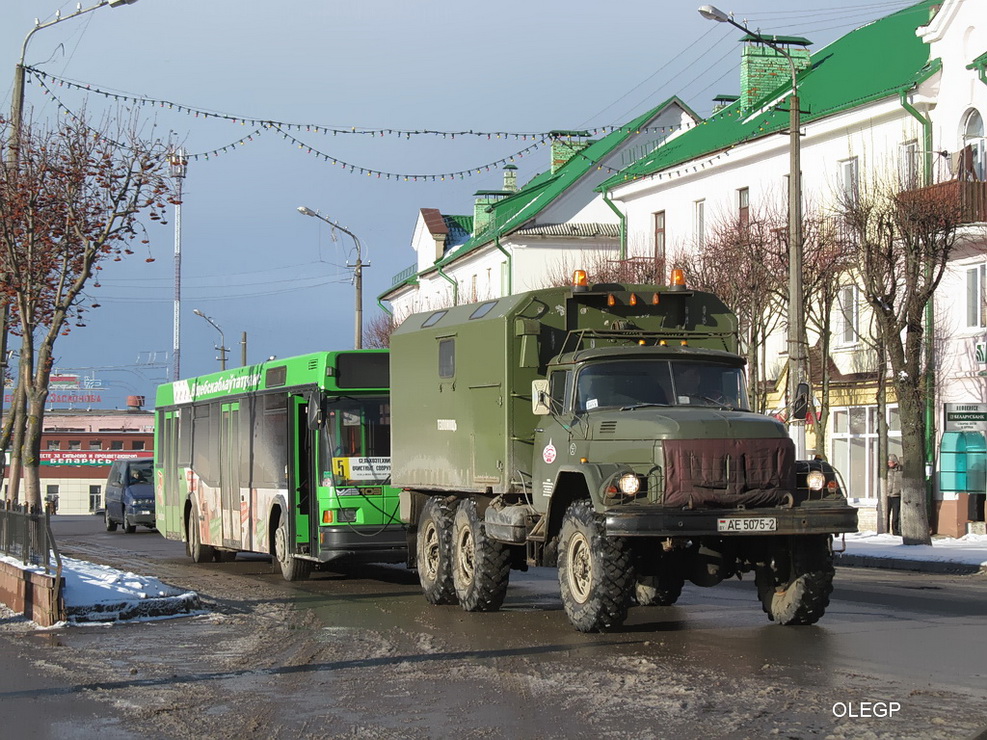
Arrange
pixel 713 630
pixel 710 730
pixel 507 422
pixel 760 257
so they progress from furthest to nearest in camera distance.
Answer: pixel 760 257
pixel 507 422
pixel 713 630
pixel 710 730

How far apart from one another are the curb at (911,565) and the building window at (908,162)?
986 centimetres

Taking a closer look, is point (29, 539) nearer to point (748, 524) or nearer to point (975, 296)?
point (748, 524)

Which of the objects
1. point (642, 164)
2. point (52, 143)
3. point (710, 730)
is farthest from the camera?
point (642, 164)

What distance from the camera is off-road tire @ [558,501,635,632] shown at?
41.4 ft

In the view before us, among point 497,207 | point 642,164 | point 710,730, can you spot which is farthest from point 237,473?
point 497,207

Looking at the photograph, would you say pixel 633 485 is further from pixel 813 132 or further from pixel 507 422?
pixel 813 132

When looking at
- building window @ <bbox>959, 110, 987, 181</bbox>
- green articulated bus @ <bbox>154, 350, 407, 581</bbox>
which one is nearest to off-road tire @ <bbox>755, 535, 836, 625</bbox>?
green articulated bus @ <bbox>154, 350, 407, 581</bbox>

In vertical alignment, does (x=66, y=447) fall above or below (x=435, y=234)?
below

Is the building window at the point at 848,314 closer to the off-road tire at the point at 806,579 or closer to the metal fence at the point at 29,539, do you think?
the off-road tire at the point at 806,579

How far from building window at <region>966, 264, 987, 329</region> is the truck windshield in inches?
762

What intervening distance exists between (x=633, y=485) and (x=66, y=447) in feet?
338

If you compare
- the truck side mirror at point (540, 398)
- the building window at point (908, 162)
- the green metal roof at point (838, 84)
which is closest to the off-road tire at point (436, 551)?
the truck side mirror at point (540, 398)

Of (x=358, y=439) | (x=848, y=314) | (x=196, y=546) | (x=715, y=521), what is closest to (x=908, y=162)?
(x=848, y=314)

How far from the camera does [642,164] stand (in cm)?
4966
